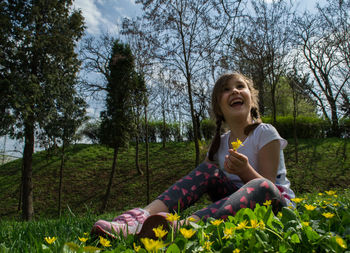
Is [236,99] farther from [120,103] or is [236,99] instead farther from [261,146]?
[120,103]

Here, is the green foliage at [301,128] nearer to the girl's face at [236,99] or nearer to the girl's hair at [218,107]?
the girl's hair at [218,107]

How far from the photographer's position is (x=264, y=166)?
171cm

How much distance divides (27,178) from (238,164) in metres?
8.45

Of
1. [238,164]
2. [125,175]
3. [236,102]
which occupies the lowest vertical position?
[125,175]

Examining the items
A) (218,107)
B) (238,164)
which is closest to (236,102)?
(218,107)

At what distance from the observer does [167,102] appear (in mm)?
10078

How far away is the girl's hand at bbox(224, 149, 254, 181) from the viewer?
4.70 ft

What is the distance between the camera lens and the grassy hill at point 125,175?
28.2ft

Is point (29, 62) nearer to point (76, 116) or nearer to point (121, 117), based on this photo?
point (76, 116)

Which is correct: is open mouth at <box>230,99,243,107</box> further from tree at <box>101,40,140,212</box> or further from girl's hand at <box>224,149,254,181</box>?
tree at <box>101,40,140,212</box>

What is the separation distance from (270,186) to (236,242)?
64 cm

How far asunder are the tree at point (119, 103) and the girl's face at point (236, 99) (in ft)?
24.5

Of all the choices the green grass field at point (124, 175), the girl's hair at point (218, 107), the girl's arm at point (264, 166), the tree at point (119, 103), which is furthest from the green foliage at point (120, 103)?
the girl's arm at point (264, 166)

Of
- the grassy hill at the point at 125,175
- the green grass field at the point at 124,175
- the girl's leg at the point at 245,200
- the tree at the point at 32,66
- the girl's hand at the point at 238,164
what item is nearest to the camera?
the girl's leg at the point at 245,200
